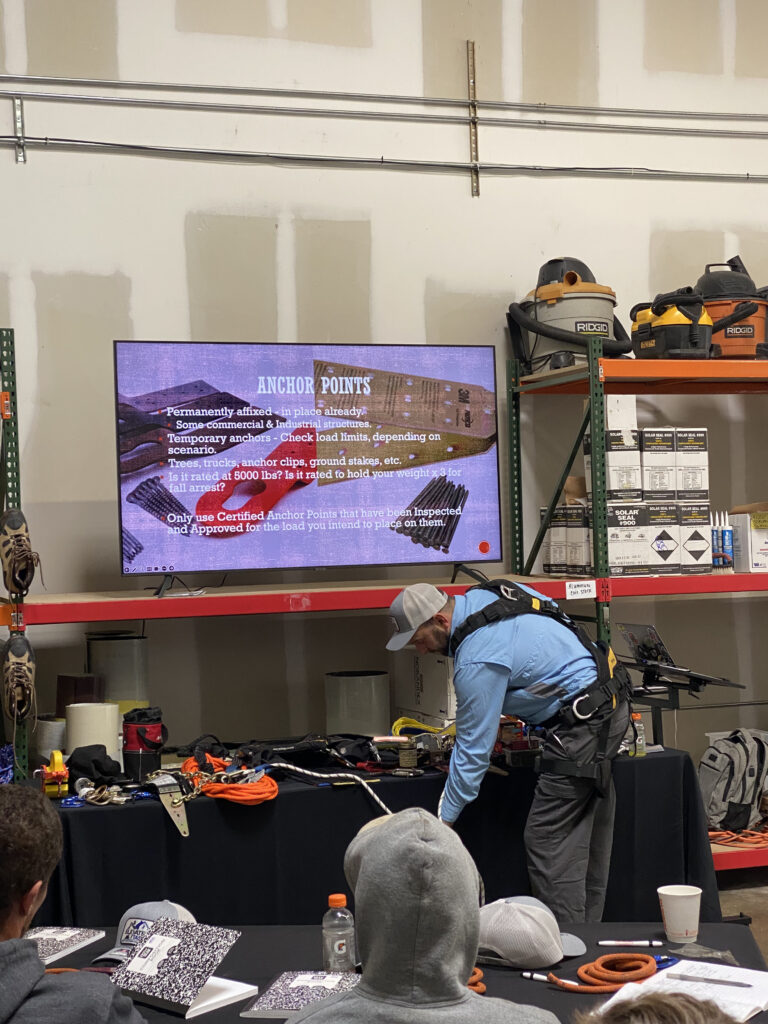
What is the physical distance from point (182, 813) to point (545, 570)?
217cm

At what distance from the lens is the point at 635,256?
18.4 ft

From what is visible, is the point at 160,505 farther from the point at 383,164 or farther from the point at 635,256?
the point at 635,256

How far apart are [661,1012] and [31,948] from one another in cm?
91

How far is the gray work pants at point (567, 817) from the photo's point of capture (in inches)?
145

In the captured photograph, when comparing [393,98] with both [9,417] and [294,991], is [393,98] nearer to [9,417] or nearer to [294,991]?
[9,417]

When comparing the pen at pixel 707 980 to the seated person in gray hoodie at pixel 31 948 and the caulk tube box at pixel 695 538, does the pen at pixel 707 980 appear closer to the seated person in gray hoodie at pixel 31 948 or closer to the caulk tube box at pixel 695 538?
the seated person in gray hoodie at pixel 31 948

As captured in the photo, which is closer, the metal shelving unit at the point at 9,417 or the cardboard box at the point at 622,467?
the metal shelving unit at the point at 9,417

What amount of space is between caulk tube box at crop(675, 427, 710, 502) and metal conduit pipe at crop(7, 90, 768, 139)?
173 cm

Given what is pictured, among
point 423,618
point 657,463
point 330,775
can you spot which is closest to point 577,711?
point 423,618

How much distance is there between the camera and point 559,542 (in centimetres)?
496

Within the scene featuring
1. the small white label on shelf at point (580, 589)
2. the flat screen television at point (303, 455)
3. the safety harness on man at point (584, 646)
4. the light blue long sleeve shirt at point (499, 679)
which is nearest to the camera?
the light blue long sleeve shirt at point (499, 679)

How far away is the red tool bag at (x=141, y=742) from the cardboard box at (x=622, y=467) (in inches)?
80.1

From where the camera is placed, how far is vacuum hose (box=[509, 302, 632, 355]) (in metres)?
4.91

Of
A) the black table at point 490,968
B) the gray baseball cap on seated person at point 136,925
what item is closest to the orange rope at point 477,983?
the black table at point 490,968
